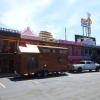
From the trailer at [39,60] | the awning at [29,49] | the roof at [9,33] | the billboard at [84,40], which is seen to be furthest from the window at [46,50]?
the billboard at [84,40]

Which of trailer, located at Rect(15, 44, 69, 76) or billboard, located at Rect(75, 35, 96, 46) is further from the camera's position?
billboard, located at Rect(75, 35, 96, 46)

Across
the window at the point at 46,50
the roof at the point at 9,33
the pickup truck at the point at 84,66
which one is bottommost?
the pickup truck at the point at 84,66

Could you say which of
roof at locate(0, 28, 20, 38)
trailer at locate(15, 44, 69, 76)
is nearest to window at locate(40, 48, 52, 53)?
trailer at locate(15, 44, 69, 76)

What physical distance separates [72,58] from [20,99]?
3402 cm

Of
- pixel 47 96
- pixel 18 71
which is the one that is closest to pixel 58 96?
pixel 47 96

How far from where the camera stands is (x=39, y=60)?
113 feet

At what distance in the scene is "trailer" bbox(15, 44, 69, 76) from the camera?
1309 inches

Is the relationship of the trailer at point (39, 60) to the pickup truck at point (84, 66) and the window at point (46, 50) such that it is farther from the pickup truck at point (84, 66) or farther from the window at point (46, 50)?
the pickup truck at point (84, 66)

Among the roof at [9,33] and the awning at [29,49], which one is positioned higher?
the roof at [9,33]

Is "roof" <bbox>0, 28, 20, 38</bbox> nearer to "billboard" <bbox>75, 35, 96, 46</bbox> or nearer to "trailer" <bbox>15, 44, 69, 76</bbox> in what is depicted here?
"trailer" <bbox>15, 44, 69, 76</bbox>

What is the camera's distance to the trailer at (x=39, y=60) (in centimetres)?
Answer: 3324

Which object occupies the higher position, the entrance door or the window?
the window

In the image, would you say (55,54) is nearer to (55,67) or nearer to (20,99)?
(55,67)

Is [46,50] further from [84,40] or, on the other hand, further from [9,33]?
[84,40]
